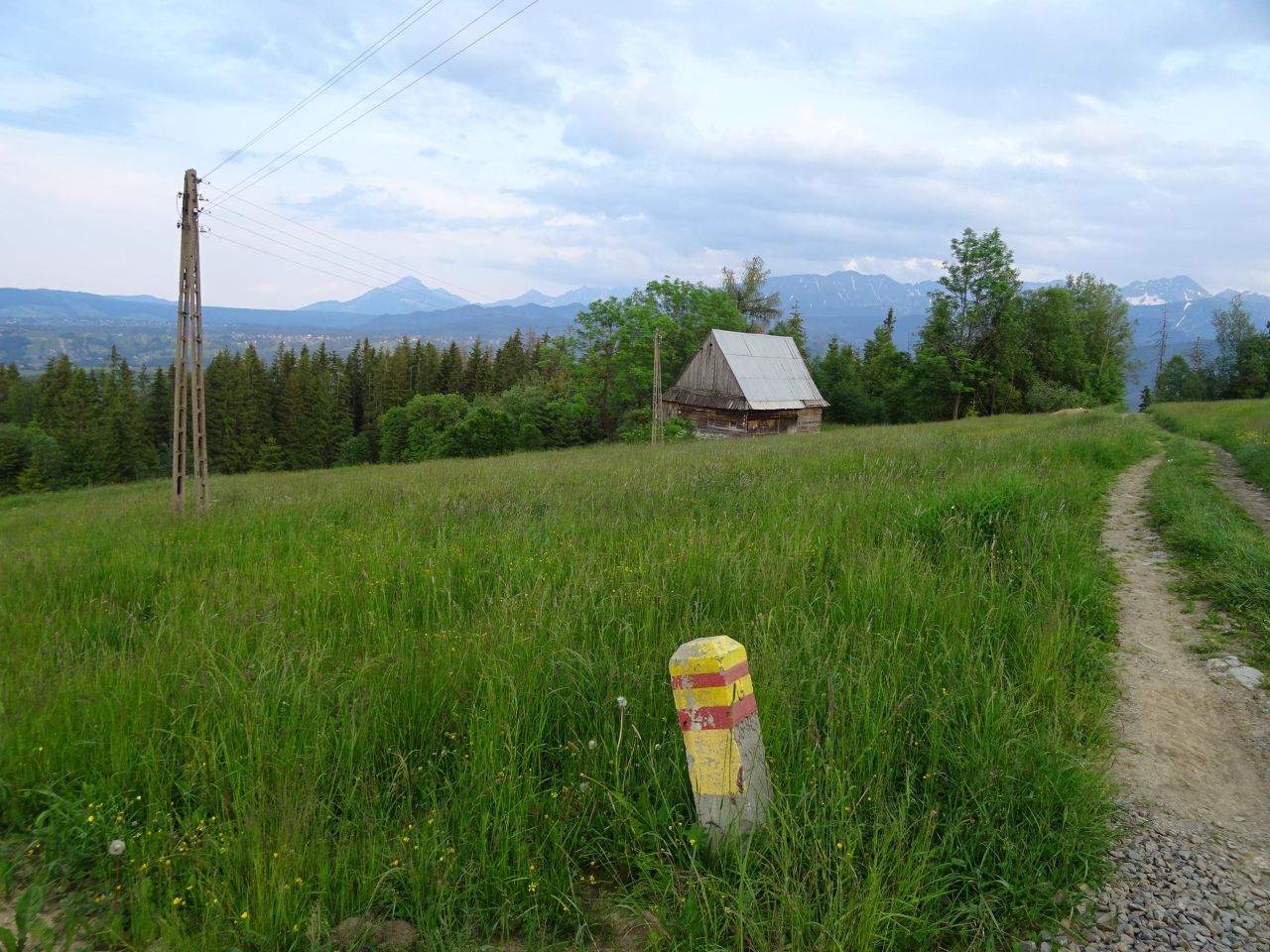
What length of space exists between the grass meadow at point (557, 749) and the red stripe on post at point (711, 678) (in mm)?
514

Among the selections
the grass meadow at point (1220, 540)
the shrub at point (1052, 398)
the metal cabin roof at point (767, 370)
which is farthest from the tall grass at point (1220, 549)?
the shrub at point (1052, 398)

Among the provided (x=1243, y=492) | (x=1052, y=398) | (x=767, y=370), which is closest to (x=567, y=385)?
(x=767, y=370)

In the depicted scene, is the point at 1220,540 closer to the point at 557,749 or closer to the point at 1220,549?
the point at 1220,549

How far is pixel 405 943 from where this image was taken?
200cm

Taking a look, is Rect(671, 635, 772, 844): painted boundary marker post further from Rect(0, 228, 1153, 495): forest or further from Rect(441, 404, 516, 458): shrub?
Rect(441, 404, 516, 458): shrub

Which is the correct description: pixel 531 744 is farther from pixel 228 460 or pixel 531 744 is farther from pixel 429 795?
pixel 228 460

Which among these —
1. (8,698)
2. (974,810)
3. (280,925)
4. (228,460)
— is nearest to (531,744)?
(280,925)

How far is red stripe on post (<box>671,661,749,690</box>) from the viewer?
2.08m

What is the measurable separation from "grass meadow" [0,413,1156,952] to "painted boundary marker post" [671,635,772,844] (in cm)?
10

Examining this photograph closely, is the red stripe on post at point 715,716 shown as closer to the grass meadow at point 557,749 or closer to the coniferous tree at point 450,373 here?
the grass meadow at point 557,749

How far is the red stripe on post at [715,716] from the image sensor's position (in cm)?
211

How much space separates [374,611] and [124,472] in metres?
79.9

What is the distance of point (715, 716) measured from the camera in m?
2.12

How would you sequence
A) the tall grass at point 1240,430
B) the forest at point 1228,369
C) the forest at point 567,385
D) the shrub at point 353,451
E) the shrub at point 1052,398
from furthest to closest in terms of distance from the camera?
1. the shrub at point 353,451
2. the forest at point 1228,369
3. the forest at point 567,385
4. the shrub at point 1052,398
5. the tall grass at point 1240,430
